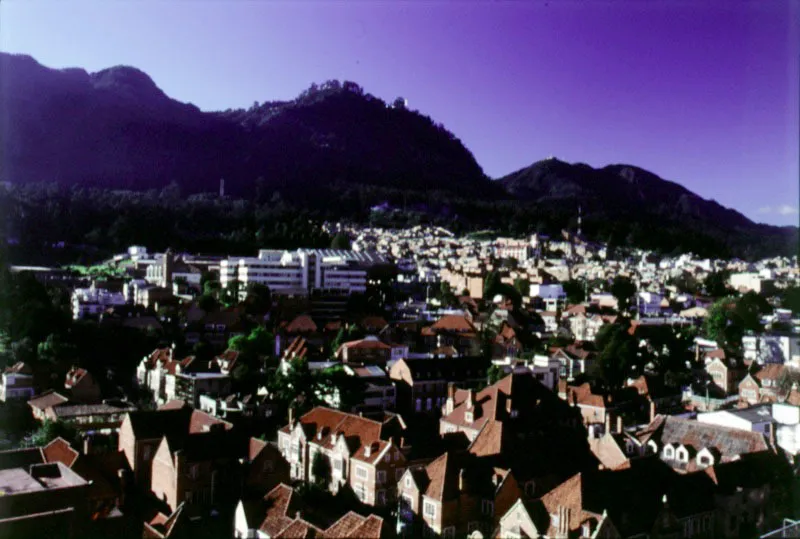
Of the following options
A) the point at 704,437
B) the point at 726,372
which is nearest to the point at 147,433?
the point at 704,437

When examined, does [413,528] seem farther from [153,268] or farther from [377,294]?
[153,268]

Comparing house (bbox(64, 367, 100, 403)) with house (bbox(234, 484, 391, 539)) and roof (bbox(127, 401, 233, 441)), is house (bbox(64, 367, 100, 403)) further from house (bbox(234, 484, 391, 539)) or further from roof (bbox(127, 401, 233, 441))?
house (bbox(234, 484, 391, 539))

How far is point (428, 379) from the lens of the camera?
103ft

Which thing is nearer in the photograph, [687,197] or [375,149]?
[687,197]

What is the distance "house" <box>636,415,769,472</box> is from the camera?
68.9 ft

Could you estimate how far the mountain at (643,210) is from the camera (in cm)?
12356

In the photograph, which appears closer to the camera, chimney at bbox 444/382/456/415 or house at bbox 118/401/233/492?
house at bbox 118/401/233/492

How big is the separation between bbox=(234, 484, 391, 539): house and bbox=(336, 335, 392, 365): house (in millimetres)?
17193

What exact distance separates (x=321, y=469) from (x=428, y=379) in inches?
398

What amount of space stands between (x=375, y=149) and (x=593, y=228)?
76828 mm

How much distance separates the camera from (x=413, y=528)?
731 inches

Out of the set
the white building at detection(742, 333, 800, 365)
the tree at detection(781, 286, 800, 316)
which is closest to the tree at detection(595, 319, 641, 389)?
the white building at detection(742, 333, 800, 365)

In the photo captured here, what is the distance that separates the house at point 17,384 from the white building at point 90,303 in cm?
934

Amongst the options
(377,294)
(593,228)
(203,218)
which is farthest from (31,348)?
(593,228)
